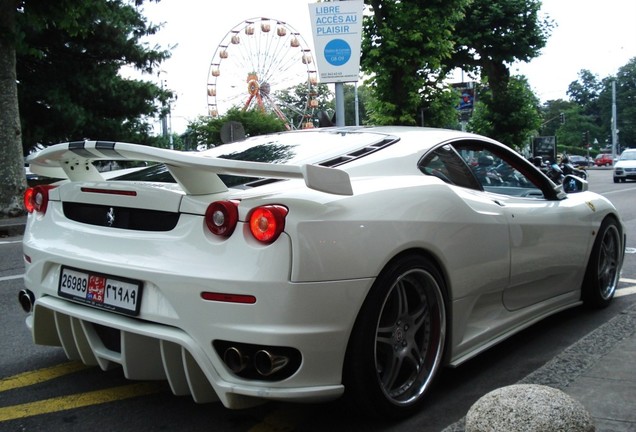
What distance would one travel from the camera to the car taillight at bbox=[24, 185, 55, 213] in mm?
3236

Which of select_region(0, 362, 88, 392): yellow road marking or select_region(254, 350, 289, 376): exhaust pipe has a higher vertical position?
select_region(254, 350, 289, 376): exhaust pipe

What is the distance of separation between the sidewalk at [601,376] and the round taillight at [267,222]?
996 millimetres

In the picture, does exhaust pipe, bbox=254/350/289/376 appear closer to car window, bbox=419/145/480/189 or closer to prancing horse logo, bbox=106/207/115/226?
prancing horse logo, bbox=106/207/115/226

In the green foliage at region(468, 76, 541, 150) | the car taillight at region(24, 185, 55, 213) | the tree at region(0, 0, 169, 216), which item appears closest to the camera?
the car taillight at region(24, 185, 55, 213)

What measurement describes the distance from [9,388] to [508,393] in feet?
7.85

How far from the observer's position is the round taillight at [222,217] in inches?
96.7

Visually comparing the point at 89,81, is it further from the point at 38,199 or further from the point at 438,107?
the point at 38,199

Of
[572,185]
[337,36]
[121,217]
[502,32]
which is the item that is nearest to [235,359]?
[121,217]

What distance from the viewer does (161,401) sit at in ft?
10.1

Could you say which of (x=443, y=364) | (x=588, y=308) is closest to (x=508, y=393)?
(x=443, y=364)

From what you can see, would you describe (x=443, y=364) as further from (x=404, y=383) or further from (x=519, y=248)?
(x=519, y=248)

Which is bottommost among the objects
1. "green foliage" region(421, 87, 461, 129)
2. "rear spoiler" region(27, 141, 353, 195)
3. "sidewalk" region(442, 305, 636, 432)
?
"sidewalk" region(442, 305, 636, 432)

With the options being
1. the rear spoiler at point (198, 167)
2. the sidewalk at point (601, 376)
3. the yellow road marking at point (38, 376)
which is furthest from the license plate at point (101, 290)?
the sidewalk at point (601, 376)

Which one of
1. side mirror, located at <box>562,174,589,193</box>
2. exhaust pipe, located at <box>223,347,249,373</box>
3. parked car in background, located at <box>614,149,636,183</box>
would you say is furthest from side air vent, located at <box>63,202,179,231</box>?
parked car in background, located at <box>614,149,636,183</box>
